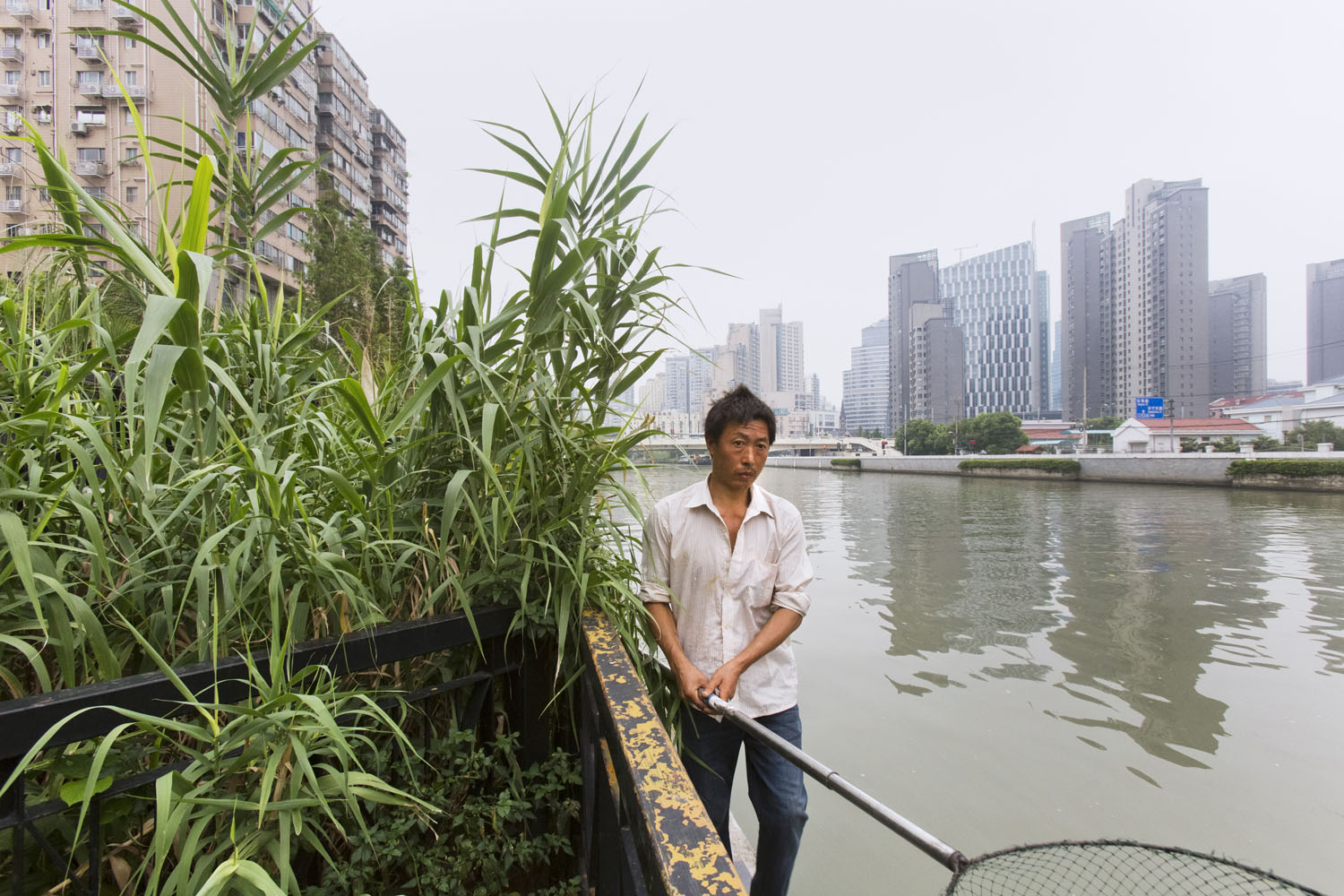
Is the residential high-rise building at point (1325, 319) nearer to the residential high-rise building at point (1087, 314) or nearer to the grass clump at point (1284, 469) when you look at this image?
the residential high-rise building at point (1087, 314)

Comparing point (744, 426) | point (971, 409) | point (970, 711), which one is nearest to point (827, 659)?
point (970, 711)

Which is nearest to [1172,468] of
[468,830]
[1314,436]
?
[1314,436]

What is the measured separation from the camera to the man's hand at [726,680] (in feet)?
4.66

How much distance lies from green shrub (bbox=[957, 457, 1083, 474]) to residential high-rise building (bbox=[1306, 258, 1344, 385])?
6421 cm

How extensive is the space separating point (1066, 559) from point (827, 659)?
6.73m

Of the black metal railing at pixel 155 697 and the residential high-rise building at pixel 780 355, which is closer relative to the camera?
the black metal railing at pixel 155 697

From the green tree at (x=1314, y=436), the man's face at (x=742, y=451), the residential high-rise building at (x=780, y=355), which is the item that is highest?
the residential high-rise building at (x=780, y=355)

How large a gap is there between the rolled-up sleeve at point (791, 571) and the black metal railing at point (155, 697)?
68cm

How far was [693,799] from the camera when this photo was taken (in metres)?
0.78

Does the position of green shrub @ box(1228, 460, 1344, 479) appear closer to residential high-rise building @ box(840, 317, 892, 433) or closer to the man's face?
the man's face

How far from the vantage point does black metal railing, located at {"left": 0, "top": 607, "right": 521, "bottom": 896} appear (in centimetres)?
70

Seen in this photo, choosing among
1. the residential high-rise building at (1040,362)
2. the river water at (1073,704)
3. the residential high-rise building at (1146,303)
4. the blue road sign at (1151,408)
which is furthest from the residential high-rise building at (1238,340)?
the river water at (1073,704)

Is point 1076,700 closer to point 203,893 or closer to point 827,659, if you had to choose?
point 827,659

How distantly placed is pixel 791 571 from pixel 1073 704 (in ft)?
13.2
